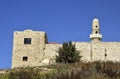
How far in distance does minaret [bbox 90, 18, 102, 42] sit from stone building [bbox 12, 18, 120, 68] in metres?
3.06

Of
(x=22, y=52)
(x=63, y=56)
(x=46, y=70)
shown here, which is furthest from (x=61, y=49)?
(x=46, y=70)

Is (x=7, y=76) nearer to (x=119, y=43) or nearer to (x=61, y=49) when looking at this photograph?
(x=61, y=49)

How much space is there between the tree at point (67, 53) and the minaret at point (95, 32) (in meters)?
6.11

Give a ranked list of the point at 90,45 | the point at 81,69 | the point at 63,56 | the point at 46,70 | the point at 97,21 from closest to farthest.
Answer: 1. the point at 81,69
2. the point at 46,70
3. the point at 63,56
4. the point at 90,45
5. the point at 97,21

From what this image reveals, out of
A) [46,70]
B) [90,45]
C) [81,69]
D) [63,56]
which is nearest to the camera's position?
[81,69]

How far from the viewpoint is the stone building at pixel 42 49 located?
54438 millimetres

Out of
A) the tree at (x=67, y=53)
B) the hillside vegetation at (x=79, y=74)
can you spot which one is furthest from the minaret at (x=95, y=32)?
the hillside vegetation at (x=79, y=74)

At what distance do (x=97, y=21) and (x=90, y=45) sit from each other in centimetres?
657

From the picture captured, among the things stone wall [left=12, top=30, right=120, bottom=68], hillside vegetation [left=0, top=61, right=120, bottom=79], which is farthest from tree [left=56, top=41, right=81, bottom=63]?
hillside vegetation [left=0, top=61, right=120, bottom=79]

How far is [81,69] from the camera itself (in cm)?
1756

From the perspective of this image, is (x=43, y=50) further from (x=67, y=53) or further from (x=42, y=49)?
(x=67, y=53)

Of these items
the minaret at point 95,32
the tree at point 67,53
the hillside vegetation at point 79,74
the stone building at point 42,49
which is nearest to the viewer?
the hillside vegetation at point 79,74

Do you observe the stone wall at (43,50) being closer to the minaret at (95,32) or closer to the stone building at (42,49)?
the stone building at (42,49)

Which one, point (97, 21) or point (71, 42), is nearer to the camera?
point (71, 42)
